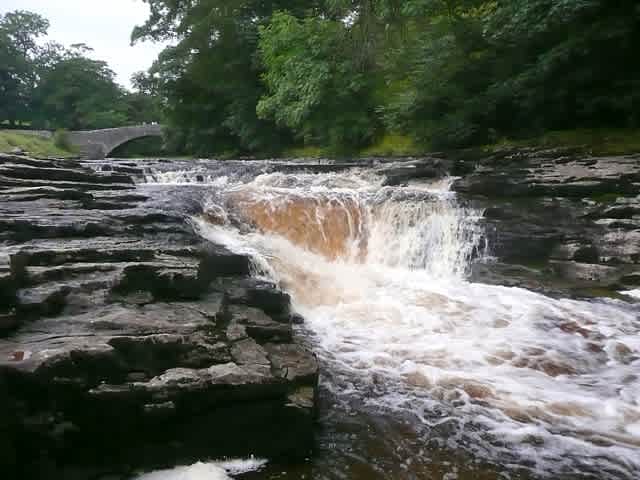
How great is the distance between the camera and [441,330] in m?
5.31

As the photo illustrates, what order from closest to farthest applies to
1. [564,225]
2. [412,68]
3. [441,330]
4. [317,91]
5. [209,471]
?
[209,471] < [441,330] < [564,225] < [412,68] < [317,91]

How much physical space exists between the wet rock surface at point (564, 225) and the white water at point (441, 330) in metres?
0.48

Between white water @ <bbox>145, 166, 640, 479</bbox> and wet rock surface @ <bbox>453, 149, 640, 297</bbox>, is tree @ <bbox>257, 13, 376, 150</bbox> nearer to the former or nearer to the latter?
white water @ <bbox>145, 166, 640, 479</bbox>

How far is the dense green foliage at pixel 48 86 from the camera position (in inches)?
1753

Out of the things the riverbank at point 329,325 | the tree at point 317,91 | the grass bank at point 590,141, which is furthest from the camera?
the tree at point 317,91

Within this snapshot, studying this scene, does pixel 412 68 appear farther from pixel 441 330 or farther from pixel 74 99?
pixel 74 99

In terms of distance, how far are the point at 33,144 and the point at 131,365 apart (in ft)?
109

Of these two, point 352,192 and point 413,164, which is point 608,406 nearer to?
point 352,192

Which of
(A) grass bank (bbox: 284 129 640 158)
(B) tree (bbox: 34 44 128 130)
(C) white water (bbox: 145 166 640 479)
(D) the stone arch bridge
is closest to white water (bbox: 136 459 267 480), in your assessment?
(C) white water (bbox: 145 166 640 479)

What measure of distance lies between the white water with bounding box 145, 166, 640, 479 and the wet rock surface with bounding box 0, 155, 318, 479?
94cm

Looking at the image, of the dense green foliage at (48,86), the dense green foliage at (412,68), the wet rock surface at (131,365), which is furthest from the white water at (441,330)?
the dense green foliage at (48,86)

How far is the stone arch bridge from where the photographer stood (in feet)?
110

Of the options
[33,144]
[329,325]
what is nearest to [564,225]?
[329,325]

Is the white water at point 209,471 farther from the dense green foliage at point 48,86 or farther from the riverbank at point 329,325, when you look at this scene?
the dense green foliage at point 48,86
